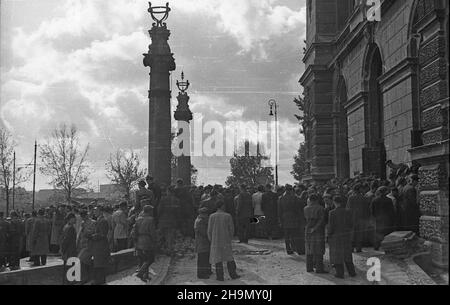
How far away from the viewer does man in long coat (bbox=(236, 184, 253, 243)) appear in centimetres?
1605

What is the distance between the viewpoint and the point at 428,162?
32.0 feet

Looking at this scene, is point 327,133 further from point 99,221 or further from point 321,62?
point 99,221

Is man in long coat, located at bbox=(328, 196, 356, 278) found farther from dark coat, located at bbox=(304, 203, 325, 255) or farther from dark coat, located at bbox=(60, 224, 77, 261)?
dark coat, located at bbox=(60, 224, 77, 261)

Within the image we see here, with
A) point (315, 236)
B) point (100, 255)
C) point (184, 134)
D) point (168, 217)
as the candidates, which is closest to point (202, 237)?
point (100, 255)

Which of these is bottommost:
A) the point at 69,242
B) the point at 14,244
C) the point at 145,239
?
the point at 14,244

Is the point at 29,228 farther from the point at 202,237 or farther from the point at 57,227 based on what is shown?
the point at 202,237

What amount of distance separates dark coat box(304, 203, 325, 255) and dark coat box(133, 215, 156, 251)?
319 cm

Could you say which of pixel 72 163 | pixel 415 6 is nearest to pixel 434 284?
pixel 415 6

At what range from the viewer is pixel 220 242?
10898 millimetres

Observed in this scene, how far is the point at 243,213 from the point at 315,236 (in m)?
5.00

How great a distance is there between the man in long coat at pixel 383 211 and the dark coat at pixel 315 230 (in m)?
1.66

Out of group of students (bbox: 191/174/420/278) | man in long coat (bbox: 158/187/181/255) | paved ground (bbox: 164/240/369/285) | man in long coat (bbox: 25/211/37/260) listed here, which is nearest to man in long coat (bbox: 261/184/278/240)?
group of students (bbox: 191/174/420/278)

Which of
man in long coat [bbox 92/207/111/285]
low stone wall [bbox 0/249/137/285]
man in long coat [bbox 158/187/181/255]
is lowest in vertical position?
low stone wall [bbox 0/249/137/285]

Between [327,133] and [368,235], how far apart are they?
13.8 metres
